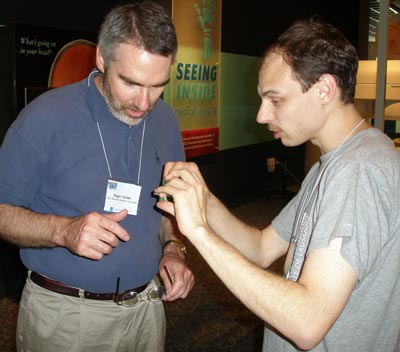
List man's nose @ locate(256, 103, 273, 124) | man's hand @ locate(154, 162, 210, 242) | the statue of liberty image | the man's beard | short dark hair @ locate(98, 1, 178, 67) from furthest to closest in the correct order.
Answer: the statue of liberty image, the man's beard, short dark hair @ locate(98, 1, 178, 67), man's nose @ locate(256, 103, 273, 124), man's hand @ locate(154, 162, 210, 242)

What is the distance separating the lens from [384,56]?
4.01m

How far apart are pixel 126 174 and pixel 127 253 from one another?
302mm

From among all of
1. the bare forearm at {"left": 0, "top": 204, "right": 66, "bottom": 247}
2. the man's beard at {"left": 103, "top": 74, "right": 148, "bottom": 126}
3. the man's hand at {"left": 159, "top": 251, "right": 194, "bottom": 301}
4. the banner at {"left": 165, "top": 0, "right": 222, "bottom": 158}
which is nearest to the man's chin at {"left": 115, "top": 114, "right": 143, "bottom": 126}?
the man's beard at {"left": 103, "top": 74, "right": 148, "bottom": 126}

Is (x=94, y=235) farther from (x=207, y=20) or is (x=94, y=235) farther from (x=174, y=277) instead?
(x=207, y=20)

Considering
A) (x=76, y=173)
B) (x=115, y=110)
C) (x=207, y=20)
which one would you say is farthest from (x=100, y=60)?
(x=207, y=20)

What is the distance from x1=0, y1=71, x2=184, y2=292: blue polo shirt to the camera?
5.07 ft

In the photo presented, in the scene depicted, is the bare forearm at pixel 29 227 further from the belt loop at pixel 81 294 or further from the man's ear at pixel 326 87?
the man's ear at pixel 326 87

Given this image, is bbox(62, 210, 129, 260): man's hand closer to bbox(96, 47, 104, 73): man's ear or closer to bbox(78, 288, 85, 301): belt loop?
bbox(78, 288, 85, 301): belt loop

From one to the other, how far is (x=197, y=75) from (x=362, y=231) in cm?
478

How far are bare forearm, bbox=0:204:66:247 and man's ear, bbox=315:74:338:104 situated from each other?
35.0 inches

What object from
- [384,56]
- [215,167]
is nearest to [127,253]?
[384,56]

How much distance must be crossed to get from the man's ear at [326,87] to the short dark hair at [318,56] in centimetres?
1

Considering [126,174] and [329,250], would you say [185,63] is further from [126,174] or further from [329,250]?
[329,250]

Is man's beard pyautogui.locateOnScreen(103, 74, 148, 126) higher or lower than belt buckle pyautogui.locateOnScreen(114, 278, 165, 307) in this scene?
higher
